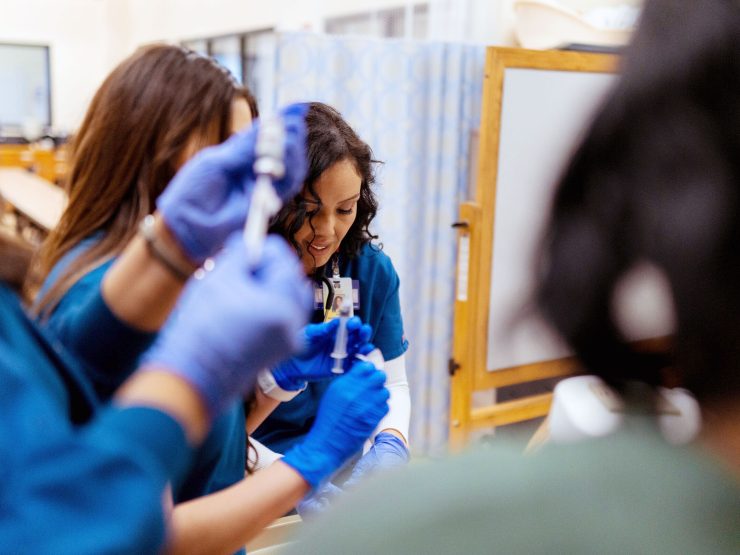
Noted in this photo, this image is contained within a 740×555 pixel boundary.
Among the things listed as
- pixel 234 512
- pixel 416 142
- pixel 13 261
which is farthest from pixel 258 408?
pixel 416 142

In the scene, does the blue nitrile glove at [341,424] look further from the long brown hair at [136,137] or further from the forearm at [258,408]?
the long brown hair at [136,137]

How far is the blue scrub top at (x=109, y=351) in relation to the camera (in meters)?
0.96

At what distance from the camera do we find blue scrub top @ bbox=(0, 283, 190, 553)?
52cm

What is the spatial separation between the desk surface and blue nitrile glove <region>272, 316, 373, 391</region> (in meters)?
3.10

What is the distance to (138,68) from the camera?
1.16m

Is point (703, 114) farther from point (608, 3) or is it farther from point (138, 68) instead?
point (608, 3)

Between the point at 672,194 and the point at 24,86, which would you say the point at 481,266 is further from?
the point at 24,86

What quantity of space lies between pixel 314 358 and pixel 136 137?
54 cm

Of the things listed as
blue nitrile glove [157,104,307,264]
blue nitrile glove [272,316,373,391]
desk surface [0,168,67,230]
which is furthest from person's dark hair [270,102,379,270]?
desk surface [0,168,67,230]

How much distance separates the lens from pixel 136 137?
1.15 m

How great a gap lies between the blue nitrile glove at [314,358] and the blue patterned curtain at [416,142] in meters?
1.44

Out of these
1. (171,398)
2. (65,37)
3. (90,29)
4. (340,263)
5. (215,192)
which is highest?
(90,29)

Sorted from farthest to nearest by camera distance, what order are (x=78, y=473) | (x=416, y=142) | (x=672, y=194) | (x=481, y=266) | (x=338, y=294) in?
(x=416, y=142) → (x=481, y=266) → (x=338, y=294) → (x=78, y=473) → (x=672, y=194)

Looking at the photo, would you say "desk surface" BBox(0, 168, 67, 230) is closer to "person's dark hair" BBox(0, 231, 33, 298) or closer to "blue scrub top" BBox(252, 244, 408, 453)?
"blue scrub top" BBox(252, 244, 408, 453)
